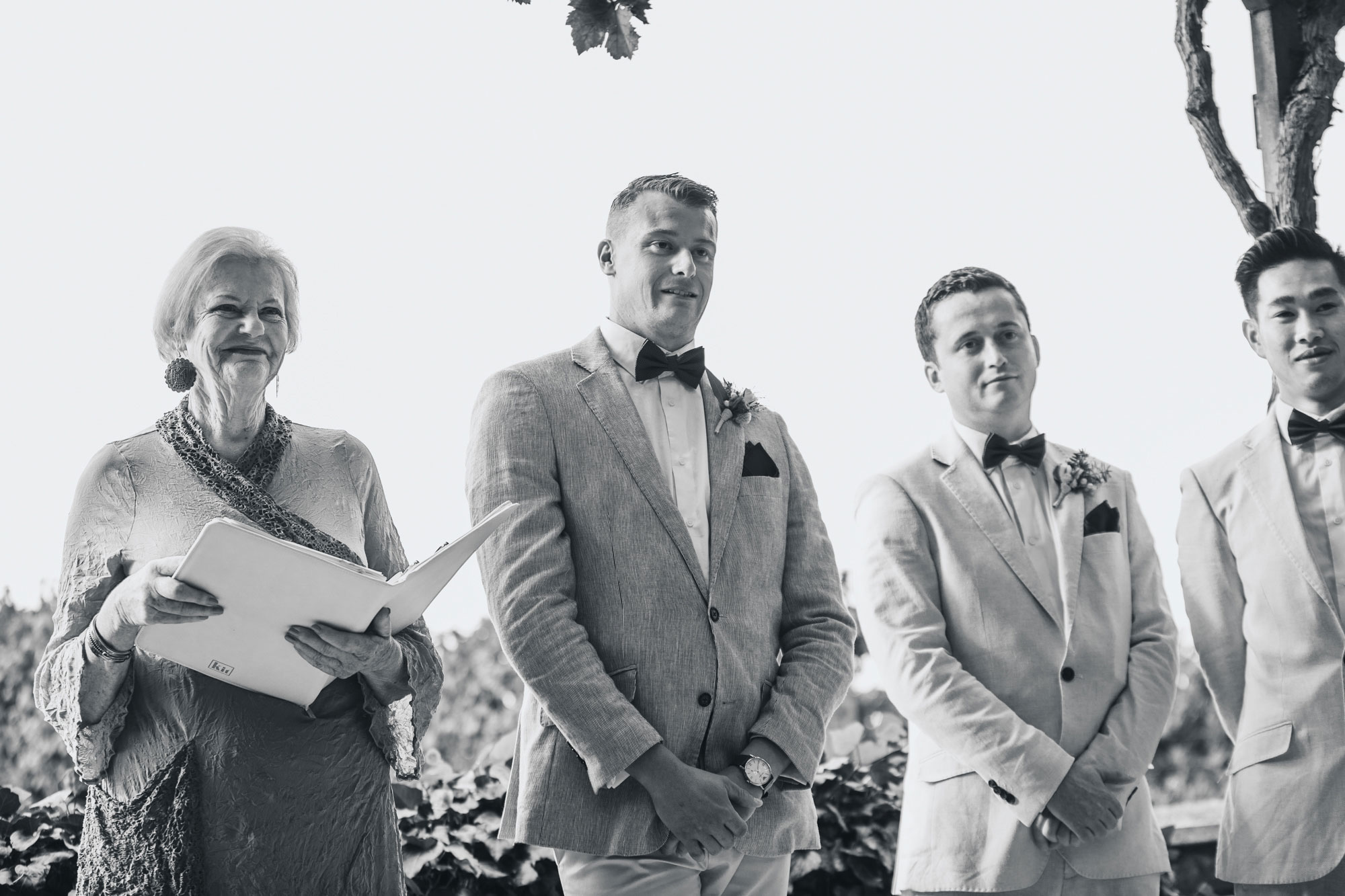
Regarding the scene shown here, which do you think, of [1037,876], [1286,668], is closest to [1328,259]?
[1286,668]

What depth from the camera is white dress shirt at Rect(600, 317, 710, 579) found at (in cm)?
248

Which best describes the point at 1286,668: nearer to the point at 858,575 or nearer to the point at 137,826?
the point at 858,575

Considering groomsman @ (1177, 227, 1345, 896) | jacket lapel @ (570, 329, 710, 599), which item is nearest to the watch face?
jacket lapel @ (570, 329, 710, 599)

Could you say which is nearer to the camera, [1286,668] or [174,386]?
[174,386]

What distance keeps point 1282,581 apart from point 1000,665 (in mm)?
638

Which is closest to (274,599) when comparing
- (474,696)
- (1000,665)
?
(1000,665)

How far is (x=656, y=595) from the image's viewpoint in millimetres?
2344

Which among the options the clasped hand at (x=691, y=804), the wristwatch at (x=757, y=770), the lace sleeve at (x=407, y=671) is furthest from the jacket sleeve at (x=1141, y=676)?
the lace sleeve at (x=407, y=671)

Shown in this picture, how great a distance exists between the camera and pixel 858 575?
285cm

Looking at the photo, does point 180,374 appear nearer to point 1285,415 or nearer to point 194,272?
point 194,272

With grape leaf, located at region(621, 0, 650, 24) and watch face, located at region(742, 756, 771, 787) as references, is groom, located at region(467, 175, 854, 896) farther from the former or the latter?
grape leaf, located at region(621, 0, 650, 24)

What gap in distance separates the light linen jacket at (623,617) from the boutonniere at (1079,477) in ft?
2.18

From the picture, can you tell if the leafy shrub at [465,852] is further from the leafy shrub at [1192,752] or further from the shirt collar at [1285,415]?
the leafy shrub at [1192,752]

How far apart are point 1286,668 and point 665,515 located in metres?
1.38
